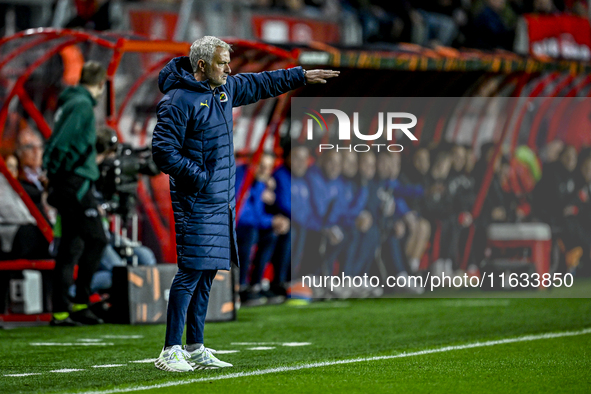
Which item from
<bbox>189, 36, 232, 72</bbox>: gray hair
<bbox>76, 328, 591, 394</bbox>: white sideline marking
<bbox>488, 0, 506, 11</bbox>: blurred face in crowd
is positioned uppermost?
<bbox>488, 0, 506, 11</bbox>: blurred face in crowd

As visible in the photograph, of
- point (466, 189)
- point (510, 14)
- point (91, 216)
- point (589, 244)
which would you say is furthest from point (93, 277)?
point (510, 14)

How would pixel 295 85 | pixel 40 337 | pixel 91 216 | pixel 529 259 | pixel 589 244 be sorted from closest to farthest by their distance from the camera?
pixel 295 85 → pixel 40 337 → pixel 91 216 → pixel 529 259 → pixel 589 244

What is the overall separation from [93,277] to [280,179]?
3.00 m

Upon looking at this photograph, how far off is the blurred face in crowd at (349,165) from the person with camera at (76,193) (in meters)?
4.19

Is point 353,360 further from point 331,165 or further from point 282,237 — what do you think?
point 331,165

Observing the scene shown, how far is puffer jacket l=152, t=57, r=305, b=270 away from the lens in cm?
634

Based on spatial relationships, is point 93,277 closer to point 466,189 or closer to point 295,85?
point 295,85

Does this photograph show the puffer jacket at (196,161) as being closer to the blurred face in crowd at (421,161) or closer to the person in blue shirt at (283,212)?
the person in blue shirt at (283,212)

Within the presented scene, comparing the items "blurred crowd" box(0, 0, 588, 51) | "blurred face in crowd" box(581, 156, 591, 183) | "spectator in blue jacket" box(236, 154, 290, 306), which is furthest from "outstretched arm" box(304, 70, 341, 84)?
"blurred face in crowd" box(581, 156, 591, 183)

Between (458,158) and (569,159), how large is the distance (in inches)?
76.1

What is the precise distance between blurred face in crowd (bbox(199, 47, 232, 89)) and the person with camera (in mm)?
3179

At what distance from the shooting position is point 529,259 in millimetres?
14445

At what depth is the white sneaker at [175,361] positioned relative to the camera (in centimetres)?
645

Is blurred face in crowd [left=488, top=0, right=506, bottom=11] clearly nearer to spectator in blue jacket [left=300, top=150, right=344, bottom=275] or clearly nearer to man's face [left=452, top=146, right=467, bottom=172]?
man's face [left=452, top=146, right=467, bottom=172]
